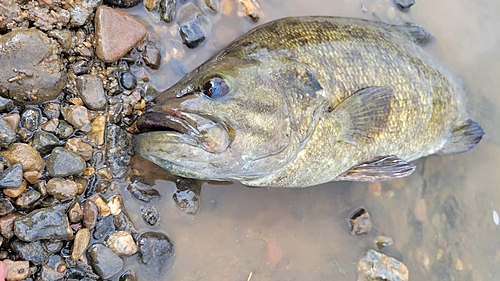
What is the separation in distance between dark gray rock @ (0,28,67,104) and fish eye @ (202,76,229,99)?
1.16 m

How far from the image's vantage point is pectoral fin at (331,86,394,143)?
123 inches

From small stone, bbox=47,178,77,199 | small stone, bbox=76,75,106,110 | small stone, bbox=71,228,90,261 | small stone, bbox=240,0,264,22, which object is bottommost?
small stone, bbox=71,228,90,261

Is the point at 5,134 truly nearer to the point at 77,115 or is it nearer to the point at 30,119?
the point at 30,119


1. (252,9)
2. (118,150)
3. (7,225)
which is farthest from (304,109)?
(7,225)

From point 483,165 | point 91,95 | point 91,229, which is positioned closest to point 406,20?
point 483,165

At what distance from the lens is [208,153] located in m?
2.62

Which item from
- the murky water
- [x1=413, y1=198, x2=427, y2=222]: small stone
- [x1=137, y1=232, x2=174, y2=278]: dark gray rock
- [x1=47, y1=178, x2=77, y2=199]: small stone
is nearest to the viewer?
Answer: [x1=47, y1=178, x2=77, y2=199]: small stone

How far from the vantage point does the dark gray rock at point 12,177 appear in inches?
103

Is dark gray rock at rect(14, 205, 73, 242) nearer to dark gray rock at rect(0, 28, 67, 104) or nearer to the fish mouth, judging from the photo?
dark gray rock at rect(0, 28, 67, 104)

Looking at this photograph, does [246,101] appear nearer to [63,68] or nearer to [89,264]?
[63,68]

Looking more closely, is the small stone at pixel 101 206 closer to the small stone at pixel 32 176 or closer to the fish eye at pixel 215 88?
the small stone at pixel 32 176

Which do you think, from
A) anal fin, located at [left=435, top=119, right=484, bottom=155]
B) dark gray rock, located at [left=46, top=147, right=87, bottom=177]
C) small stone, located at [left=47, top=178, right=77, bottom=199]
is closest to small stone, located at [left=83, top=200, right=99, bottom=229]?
small stone, located at [left=47, top=178, right=77, bottom=199]

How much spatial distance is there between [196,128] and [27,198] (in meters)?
1.36

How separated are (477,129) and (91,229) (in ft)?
13.5
